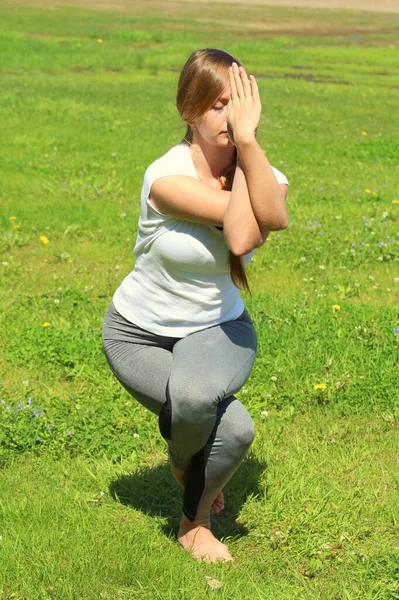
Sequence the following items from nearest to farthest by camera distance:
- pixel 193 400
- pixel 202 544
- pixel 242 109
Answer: pixel 242 109
pixel 193 400
pixel 202 544

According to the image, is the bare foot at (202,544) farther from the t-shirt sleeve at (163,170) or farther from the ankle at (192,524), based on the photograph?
the t-shirt sleeve at (163,170)

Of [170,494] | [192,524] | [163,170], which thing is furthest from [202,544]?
[163,170]

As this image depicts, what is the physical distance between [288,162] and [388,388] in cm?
784

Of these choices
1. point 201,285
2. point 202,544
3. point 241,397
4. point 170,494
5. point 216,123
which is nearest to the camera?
point 216,123

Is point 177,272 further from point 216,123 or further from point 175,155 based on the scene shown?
point 216,123

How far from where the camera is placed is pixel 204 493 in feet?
12.7

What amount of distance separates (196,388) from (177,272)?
0.51m

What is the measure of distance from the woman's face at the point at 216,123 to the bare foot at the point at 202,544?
5.40 feet

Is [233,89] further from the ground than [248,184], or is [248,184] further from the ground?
[233,89]

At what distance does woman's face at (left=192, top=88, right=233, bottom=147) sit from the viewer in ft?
12.0

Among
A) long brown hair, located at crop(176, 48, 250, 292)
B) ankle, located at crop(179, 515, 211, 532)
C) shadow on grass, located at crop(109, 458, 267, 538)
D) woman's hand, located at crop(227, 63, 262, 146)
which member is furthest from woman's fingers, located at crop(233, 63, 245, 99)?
shadow on grass, located at crop(109, 458, 267, 538)

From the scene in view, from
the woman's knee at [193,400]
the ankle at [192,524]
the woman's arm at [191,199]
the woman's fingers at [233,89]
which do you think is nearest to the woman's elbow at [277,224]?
the woman's arm at [191,199]

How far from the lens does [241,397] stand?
5.50 m

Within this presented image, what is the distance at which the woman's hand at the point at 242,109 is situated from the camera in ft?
11.2
